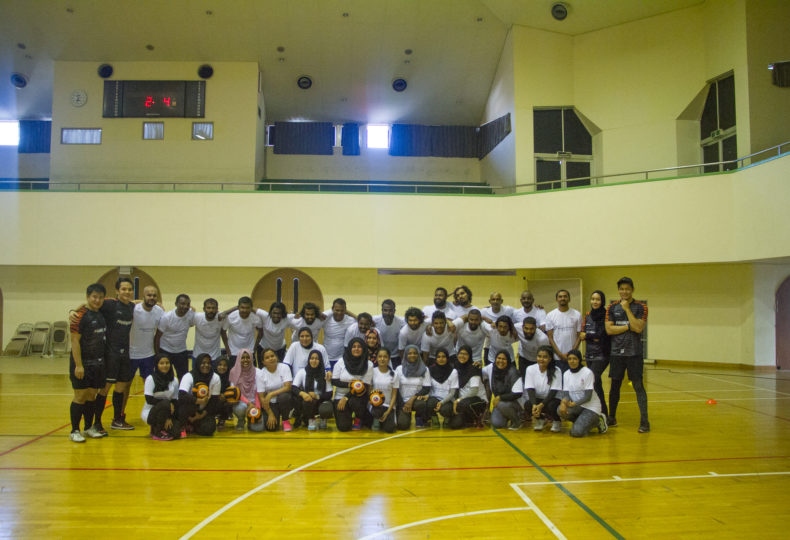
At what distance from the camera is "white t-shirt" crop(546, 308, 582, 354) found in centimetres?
648

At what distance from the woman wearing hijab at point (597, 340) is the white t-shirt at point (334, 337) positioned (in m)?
3.01

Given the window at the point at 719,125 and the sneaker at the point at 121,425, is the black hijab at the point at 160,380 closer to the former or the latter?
the sneaker at the point at 121,425

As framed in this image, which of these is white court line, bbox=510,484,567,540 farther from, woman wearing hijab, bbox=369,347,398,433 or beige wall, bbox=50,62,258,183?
beige wall, bbox=50,62,258,183

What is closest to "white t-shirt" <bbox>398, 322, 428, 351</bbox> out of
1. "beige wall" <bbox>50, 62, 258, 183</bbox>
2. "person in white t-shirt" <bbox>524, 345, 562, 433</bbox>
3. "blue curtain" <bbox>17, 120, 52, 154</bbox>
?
"person in white t-shirt" <bbox>524, 345, 562, 433</bbox>

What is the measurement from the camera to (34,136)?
53.3ft

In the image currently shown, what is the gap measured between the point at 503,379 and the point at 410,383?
1.16 m

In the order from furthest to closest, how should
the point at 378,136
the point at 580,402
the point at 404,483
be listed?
the point at 378,136 → the point at 580,402 → the point at 404,483

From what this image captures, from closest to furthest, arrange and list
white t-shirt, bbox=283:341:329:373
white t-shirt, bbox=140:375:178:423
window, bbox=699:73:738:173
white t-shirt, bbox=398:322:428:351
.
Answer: white t-shirt, bbox=140:375:178:423
white t-shirt, bbox=283:341:329:373
white t-shirt, bbox=398:322:428:351
window, bbox=699:73:738:173

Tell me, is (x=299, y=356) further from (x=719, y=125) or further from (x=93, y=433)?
(x=719, y=125)

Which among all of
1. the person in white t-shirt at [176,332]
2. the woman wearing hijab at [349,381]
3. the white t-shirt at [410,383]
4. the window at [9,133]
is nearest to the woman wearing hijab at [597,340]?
the white t-shirt at [410,383]

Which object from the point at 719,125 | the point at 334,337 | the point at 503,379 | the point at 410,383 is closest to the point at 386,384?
the point at 410,383

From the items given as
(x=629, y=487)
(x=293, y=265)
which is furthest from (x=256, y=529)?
(x=293, y=265)

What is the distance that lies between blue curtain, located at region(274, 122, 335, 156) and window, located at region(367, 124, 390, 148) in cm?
127

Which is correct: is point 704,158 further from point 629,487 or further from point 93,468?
point 93,468
